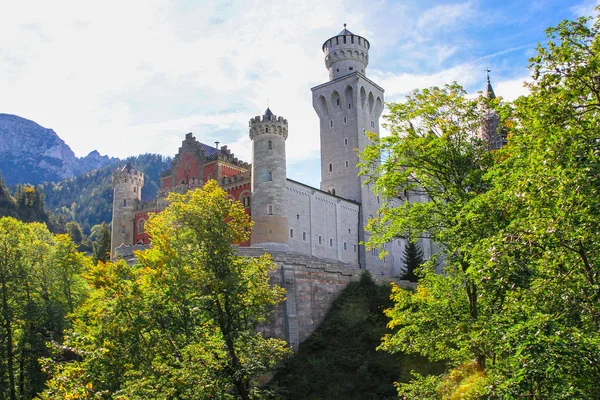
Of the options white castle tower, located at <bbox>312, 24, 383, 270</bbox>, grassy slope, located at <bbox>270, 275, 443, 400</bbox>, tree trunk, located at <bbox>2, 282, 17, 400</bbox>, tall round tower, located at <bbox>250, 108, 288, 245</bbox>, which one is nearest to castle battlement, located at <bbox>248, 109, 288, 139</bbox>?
tall round tower, located at <bbox>250, 108, 288, 245</bbox>

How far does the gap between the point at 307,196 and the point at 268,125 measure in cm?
788

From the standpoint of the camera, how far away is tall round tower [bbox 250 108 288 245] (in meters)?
48.0

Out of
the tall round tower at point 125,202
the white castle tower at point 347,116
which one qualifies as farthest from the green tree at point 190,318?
the tall round tower at point 125,202

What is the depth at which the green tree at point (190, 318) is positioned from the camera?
20406mm

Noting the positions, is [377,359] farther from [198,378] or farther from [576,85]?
[576,85]

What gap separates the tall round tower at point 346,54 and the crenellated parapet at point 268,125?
16882 mm

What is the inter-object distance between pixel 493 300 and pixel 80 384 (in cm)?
1165

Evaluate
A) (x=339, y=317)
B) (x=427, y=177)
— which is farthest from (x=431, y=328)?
(x=339, y=317)

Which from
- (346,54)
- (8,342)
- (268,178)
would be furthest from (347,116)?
(8,342)

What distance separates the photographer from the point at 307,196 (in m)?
54.1

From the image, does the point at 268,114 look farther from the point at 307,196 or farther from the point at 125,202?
the point at 125,202

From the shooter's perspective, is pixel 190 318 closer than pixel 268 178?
Yes

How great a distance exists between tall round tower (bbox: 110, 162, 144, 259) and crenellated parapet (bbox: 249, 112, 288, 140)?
62.1 feet

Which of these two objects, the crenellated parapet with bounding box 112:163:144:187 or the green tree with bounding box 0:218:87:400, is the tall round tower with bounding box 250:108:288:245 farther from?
the crenellated parapet with bounding box 112:163:144:187
